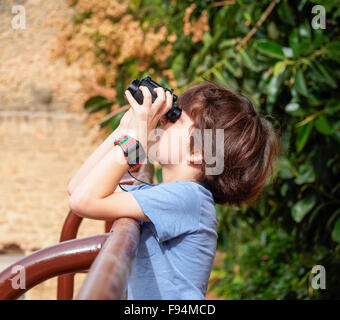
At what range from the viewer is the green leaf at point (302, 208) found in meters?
2.35

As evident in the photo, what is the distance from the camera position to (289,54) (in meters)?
2.13

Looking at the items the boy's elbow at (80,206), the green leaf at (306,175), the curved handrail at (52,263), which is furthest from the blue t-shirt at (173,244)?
the green leaf at (306,175)

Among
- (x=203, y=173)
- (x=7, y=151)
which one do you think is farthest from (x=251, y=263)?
(x=203, y=173)

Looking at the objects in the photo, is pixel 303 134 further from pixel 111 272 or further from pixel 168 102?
pixel 111 272

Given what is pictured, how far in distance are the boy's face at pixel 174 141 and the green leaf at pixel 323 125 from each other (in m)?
0.99

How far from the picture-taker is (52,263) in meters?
0.72

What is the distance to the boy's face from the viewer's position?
3.96ft

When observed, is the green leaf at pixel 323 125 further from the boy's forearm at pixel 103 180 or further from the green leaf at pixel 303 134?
the boy's forearm at pixel 103 180

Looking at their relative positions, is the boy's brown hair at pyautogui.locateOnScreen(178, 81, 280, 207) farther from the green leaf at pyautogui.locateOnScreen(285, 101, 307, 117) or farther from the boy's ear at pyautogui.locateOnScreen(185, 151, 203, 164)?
the green leaf at pyautogui.locateOnScreen(285, 101, 307, 117)

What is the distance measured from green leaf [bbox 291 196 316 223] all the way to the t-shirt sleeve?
1.41 m

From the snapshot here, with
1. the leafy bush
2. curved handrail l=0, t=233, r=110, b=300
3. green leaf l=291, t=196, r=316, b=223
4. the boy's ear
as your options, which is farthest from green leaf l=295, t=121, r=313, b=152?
curved handrail l=0, t=233, r=110, b=300
